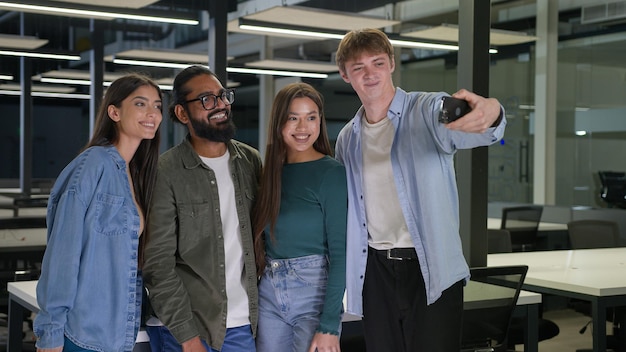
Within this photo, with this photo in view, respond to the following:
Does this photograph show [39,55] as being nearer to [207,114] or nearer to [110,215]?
[207,114]

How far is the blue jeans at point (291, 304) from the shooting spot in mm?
2447

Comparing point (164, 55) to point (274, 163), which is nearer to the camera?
point (274, 163)

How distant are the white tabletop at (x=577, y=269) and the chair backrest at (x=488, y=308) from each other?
589 millimetres

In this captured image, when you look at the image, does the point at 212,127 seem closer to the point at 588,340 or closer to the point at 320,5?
the point at 588,340

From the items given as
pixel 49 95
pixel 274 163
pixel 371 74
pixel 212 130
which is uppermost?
pixel 49 95

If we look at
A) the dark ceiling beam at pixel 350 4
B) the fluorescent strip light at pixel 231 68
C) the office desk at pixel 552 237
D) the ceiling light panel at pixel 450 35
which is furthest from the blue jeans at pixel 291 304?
the dark ceiling beam at pixel 350 4

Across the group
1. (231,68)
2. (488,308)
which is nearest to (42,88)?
(231,68)

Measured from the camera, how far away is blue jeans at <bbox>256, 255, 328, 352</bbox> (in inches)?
96.3

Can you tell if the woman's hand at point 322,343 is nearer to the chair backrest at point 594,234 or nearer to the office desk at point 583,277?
the office desk at point 583,277

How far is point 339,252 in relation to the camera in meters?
2.43

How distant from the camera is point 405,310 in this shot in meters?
2.43

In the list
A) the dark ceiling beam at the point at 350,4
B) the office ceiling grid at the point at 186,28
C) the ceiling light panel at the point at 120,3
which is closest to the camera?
the ceiling light panel at the point at 120,3

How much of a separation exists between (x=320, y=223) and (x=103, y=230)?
0.67 metres

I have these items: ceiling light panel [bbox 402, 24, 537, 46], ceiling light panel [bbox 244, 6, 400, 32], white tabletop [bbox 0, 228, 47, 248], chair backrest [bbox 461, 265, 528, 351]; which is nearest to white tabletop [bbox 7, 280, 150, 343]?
chair backrest [bbox 461, 265, 528, 351]
